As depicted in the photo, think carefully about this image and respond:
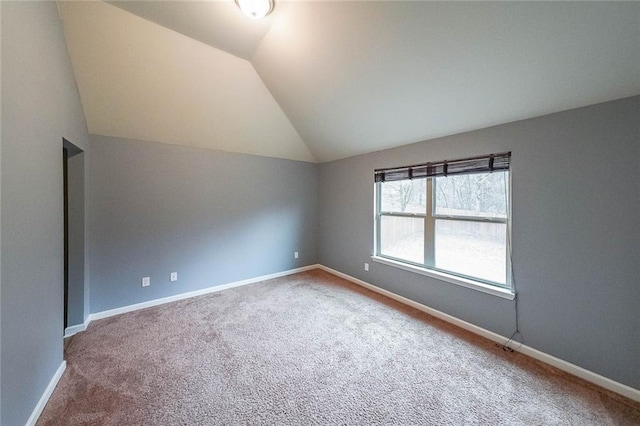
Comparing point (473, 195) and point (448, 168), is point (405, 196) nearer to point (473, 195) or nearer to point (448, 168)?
point (448, 168)

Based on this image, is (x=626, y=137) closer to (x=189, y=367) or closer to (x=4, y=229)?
(x=189, y=367)

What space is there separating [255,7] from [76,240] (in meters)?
2.90

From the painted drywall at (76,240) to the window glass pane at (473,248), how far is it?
404 cm

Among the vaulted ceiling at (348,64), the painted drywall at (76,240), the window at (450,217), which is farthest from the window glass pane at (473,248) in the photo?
the painted drywall at (76,240)

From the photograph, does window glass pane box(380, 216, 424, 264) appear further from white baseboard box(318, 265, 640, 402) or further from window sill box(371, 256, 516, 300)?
white baseboard box(318, 265, 640, 402)

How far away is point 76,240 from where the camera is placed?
7.82ft

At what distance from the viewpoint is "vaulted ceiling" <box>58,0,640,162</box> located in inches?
59.1

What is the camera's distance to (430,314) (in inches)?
108

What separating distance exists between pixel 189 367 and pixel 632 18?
148 inches

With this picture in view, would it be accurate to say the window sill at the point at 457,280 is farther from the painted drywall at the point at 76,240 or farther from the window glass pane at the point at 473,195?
the painted drywall at the point at 76,240

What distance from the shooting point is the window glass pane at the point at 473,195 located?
7.54ft

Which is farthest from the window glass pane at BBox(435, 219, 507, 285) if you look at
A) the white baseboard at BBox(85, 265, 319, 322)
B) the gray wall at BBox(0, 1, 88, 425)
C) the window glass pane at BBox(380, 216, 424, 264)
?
the gray wall at BBox(0, 1, 88, 425)

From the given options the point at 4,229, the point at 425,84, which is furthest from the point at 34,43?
the point at 425,84

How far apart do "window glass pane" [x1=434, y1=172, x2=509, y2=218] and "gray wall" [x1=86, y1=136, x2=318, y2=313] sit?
2.46 m
